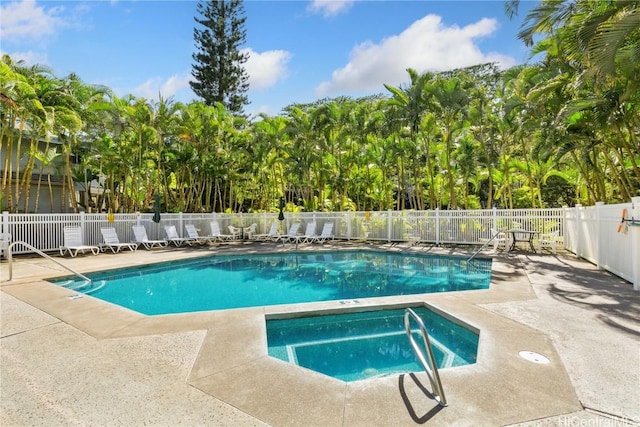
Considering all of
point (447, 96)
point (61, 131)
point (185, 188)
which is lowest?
point (185, 188)

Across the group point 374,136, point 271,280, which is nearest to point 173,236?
point 271,280

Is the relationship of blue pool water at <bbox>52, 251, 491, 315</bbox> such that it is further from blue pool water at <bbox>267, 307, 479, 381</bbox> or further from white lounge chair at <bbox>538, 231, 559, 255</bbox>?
white lounge chair at <bbox>538, 231, 559, 255</bbox>

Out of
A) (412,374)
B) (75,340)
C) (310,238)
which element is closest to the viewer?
(412,374)

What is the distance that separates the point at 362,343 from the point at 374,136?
609 inches

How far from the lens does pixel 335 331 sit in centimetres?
499

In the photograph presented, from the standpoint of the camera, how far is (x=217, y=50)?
29125mm

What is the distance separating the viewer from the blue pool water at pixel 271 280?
702 cm

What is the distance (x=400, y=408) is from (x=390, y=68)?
70.1ft

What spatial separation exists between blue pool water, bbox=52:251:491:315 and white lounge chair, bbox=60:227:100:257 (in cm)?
333

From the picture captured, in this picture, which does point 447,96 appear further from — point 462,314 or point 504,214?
point 462,314

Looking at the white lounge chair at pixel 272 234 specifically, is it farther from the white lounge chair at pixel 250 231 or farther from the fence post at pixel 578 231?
the fence post at pixel 578 231

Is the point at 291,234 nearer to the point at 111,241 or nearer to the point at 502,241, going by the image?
the point at 111,241

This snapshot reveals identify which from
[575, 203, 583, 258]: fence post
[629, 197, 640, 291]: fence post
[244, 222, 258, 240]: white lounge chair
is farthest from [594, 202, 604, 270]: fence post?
[244, 222, 258, 240]: white lounge chair

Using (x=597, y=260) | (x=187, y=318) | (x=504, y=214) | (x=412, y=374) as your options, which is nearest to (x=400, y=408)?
(x=412, y=374)
